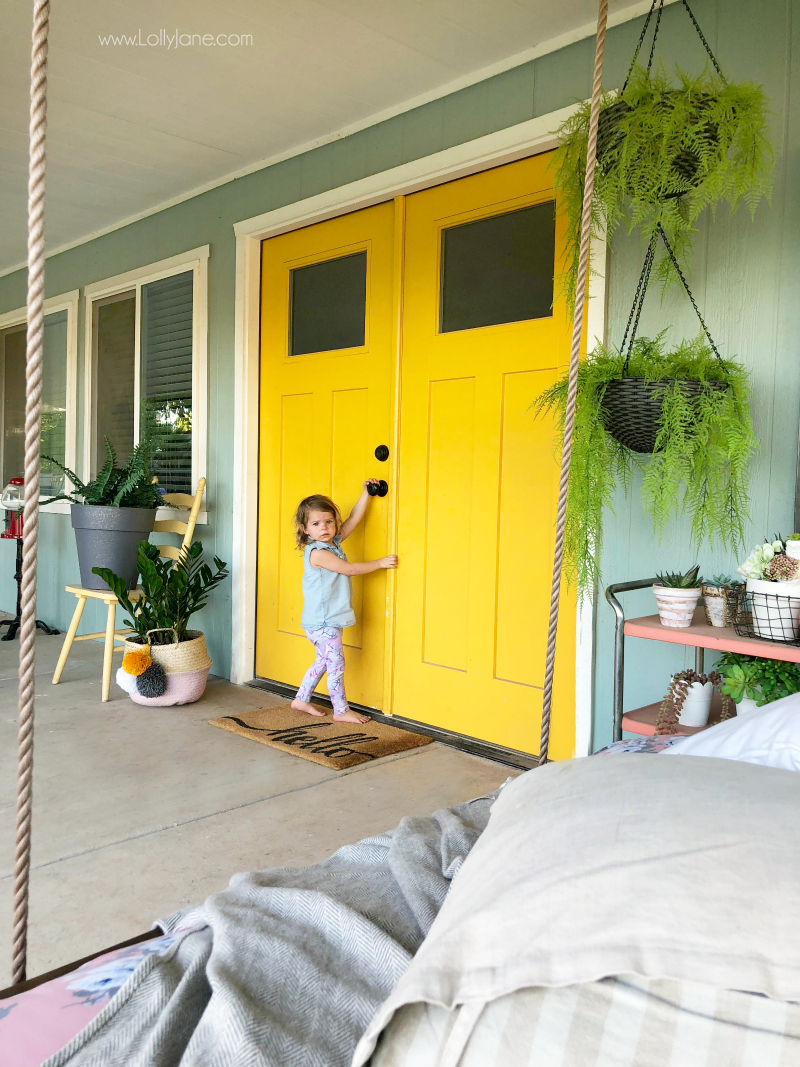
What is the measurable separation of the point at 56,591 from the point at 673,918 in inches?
216

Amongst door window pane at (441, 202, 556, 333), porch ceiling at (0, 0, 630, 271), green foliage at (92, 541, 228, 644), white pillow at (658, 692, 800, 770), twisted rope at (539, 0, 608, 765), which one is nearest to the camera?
white pillow at (658, 692, 800, 770)

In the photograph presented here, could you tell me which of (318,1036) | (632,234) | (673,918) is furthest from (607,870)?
(632,234)

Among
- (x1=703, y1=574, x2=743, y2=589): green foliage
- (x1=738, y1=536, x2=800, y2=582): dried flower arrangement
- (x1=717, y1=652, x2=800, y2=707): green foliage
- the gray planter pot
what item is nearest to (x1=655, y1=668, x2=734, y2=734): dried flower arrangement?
(x1=717, y1=652, x2=800, y2=707): green foliage

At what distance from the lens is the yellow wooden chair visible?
3803 millimetres

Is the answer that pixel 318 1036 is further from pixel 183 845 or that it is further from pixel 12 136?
pixel 12 136

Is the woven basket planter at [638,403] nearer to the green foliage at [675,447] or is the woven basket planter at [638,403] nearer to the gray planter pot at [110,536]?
the green foliage at [675,447]

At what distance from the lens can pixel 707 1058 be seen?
0.60 m

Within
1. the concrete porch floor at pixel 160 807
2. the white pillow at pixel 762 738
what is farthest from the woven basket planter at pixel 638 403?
the concrete porch floor at pixel 160 807

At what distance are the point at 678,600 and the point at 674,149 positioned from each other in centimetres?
110

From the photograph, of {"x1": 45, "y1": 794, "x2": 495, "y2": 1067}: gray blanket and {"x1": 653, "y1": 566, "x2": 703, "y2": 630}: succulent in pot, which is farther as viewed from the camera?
{"x1": 653, "y1": 566, "x2": 703, "y2": 630}: succulent in pot

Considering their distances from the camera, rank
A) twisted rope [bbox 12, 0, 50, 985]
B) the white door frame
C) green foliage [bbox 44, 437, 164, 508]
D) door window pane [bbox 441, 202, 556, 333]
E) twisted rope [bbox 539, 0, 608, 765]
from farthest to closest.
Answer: green foliage [bbox 44, 437, 164, 508]
door window pane [bbox 441, 202, 556, 333]
the white door frame
twisted rope [bbox 539, 0, 608, 765]
twisted rope [bbox 12, 0, 50, 985]

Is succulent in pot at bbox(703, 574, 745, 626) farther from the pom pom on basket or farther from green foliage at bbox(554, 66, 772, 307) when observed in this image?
the pom pom on basket

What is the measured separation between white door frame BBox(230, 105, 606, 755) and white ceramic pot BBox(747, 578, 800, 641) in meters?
0.82

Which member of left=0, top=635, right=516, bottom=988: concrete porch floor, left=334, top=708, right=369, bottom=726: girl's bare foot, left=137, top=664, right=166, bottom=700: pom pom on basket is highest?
left=137, top=664, right=166, bottom=700: pom pom on basket
